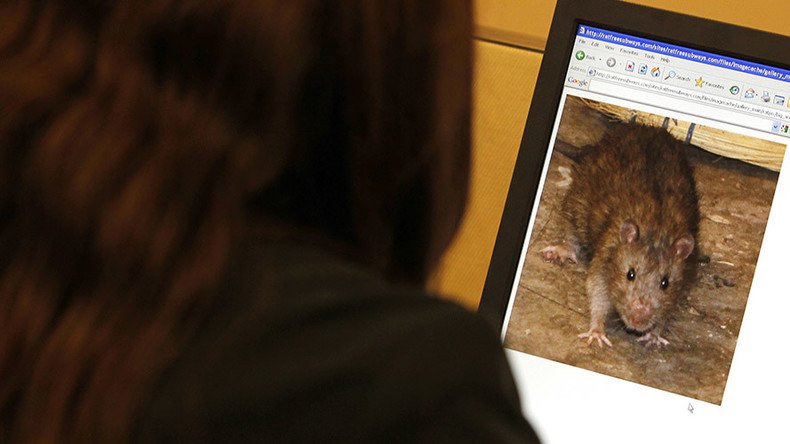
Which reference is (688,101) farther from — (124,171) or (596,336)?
(124,171)

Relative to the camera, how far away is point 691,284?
0.71m

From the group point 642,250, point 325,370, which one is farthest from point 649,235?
point 325,370

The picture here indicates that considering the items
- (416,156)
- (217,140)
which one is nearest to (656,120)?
(416,156)

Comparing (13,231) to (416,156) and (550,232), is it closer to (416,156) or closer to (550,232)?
(416,156)

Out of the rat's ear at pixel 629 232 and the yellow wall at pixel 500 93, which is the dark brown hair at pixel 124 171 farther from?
the yellow wall at pixel 500 93

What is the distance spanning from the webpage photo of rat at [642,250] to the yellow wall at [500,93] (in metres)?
0.19

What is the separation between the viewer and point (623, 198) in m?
0.73

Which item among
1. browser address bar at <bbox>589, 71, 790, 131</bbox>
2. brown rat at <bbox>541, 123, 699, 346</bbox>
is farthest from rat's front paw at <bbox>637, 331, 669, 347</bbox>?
browser address bar at <bbox>589, 71, 790, 131</bbox>

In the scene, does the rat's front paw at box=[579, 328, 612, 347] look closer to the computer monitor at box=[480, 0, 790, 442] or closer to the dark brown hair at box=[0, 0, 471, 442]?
the computer monitor at box=[480, 0, 790, 442]

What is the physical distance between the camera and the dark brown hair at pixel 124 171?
1.21 feet

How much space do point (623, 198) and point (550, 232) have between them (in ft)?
0.20

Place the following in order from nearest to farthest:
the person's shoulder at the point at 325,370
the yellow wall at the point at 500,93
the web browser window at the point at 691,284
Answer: the person's shoulder at the point at 325,370 → the web browser window at the point at 691,284 → the yellow wall at the point at 500,93

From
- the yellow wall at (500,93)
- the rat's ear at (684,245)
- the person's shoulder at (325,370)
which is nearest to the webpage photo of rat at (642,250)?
the rat's ear at (684,245)

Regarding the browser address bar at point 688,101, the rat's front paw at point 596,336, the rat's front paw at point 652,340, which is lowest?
the rat's front paw at point 596,336
